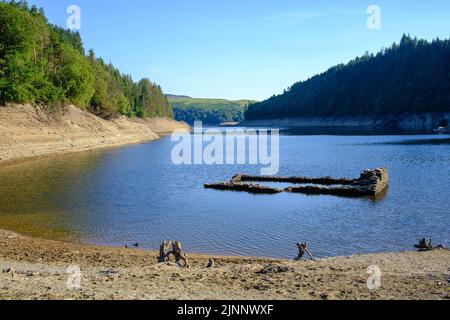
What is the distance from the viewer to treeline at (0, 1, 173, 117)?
2589 inches

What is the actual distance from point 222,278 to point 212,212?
51.0 ft

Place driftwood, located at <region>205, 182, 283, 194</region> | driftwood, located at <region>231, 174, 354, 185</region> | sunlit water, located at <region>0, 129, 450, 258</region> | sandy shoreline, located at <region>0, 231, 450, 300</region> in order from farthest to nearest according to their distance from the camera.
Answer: driftwood, located at <region>231, 174, 354, 185</region> < driftwood, located at <region>205, 182, 283, 194</region> < sunlit water, located at <region>0, 129, 450, 258</region> < sandy shoreline, located at <region>0, 231, 450, 300</region>

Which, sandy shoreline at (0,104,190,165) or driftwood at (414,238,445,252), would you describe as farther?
sandy shoreline at (0,104,190,165)

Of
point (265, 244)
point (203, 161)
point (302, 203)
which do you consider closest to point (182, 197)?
point (302, 203)

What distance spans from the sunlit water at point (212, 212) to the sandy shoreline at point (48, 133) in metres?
9.38

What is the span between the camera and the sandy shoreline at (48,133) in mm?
56188

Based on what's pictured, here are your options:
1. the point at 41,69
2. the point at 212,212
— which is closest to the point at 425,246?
the point at 212,212

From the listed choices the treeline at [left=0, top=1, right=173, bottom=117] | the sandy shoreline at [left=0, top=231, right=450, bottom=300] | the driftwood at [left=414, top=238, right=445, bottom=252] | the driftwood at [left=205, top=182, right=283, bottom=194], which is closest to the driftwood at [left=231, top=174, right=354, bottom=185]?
the driftwood at [left=205, top=182, right=283, bottom=194]

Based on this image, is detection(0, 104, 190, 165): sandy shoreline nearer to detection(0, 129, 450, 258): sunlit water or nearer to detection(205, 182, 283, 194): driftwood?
detection(0, 129, 450, 258): sunlit water

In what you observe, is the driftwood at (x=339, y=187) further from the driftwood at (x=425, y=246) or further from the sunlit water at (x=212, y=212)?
the driftwood at (x=425, y=246)

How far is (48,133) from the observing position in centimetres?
6738

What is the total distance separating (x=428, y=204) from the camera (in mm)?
28938

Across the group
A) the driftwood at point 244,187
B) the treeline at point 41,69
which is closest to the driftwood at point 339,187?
the driftwood at point 244,187

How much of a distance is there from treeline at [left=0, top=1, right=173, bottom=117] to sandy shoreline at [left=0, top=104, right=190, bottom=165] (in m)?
2.49
